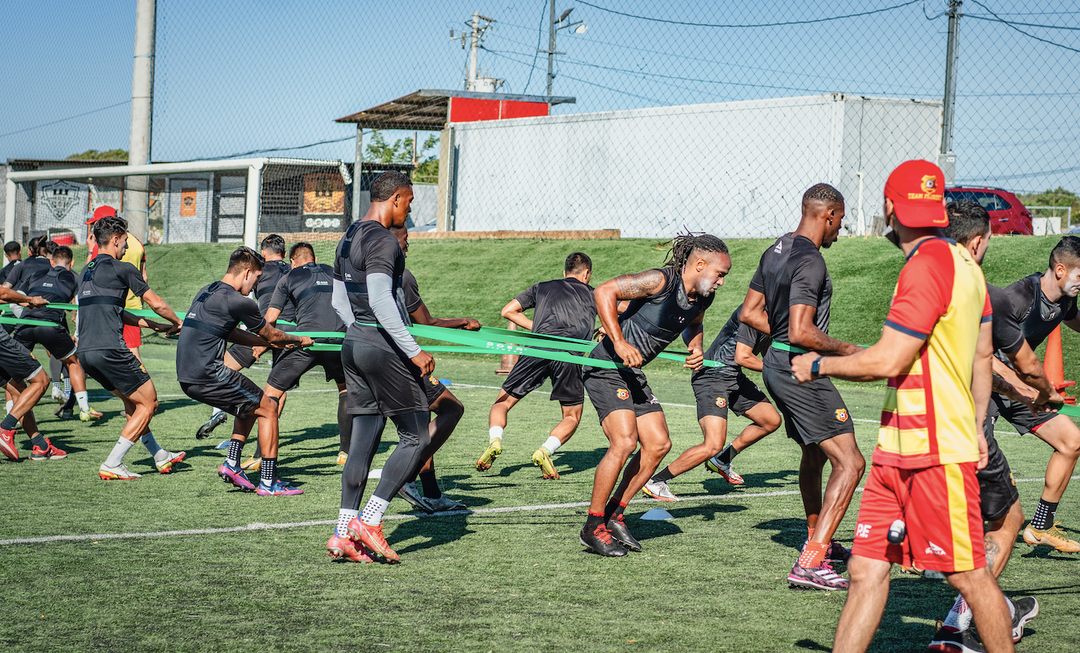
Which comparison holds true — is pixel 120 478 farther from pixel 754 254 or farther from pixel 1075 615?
pixel 754 254

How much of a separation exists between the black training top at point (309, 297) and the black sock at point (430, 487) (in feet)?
8.15

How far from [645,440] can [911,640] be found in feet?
7.35

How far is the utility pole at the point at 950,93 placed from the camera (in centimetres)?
1852

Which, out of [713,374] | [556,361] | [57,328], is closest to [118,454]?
[57,328]

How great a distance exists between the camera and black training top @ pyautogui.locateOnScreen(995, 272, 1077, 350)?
20.0 ft

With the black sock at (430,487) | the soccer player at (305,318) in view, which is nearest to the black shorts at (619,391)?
the black sock at (430,487)

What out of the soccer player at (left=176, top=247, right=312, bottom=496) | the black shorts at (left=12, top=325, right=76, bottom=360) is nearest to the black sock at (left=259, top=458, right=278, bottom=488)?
the soccer player at (left=176, top=247, right=312, bottom=496)

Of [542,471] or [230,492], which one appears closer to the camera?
[230,492]

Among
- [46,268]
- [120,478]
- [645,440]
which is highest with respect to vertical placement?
[46,268]

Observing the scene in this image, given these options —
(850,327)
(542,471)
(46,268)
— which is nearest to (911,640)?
(542,471)

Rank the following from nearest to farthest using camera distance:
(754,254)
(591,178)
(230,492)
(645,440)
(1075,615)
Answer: (1075,615), (645,440), (230,492), (754,254), (591,178)

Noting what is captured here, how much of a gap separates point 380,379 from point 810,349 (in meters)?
2.46

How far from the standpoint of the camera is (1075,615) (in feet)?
16.6

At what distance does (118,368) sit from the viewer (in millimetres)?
8859
